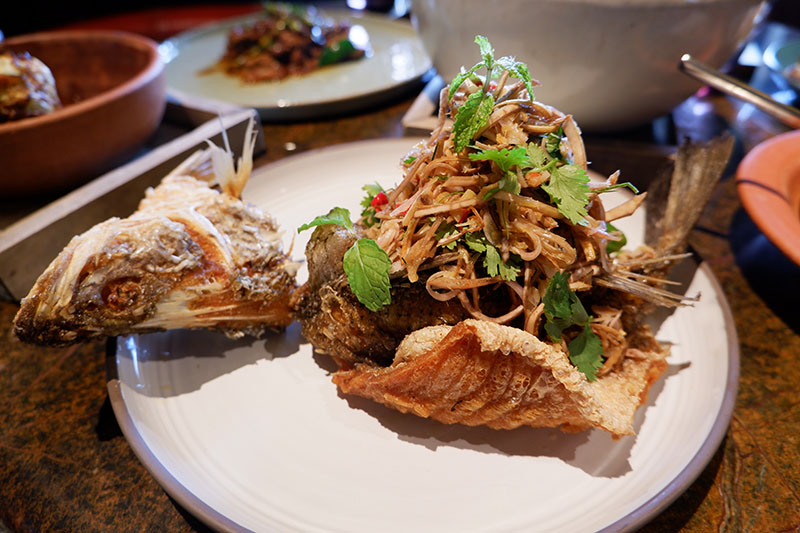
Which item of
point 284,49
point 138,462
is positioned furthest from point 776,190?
point 284,49

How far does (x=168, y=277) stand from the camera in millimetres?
1568

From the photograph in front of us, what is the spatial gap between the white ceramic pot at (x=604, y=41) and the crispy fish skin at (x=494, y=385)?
61.5 inches

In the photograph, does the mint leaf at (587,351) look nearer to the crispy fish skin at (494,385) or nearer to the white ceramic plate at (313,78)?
the crispy fish skin at (494,385)

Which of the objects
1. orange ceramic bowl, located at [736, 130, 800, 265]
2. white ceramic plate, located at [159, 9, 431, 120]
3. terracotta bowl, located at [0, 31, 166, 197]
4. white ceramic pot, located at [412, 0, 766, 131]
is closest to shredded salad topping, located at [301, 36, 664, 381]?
orange ceramic bowl, located at [736, 130, 800, 265]

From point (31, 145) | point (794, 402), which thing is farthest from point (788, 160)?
point (31, 145)

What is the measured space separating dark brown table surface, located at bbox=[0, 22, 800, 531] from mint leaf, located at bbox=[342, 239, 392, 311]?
0.83 m

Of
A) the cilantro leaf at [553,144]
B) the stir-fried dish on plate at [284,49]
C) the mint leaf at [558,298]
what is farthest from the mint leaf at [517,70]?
the stir-fried dish on plate at [284,49]

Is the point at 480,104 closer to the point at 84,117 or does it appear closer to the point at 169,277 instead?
the point at 169,277

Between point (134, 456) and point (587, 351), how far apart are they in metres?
1.53

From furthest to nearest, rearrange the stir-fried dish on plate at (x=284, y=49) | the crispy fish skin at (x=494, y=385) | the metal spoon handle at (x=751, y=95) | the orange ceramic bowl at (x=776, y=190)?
the stir-fried dish on plate at (x=284, y=49) → the metal spoon handle at (x=751, y=95) → the orange ceramic bowl at (x=776, y=190) → the crispy fish skin at (x=494, y=385)

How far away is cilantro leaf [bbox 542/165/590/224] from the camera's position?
1460mm

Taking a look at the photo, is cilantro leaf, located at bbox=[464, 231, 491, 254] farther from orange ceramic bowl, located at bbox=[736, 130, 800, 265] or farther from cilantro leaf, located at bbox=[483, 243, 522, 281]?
orange ceramic bowl, located at bbox=[736, 130, 800, 265]

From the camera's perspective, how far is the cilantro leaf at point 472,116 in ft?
4.83

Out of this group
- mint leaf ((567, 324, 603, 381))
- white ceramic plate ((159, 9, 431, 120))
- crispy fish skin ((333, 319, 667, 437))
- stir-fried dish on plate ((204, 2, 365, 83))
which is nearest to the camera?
crispy fish skin ((333, 319, 667, 437))
